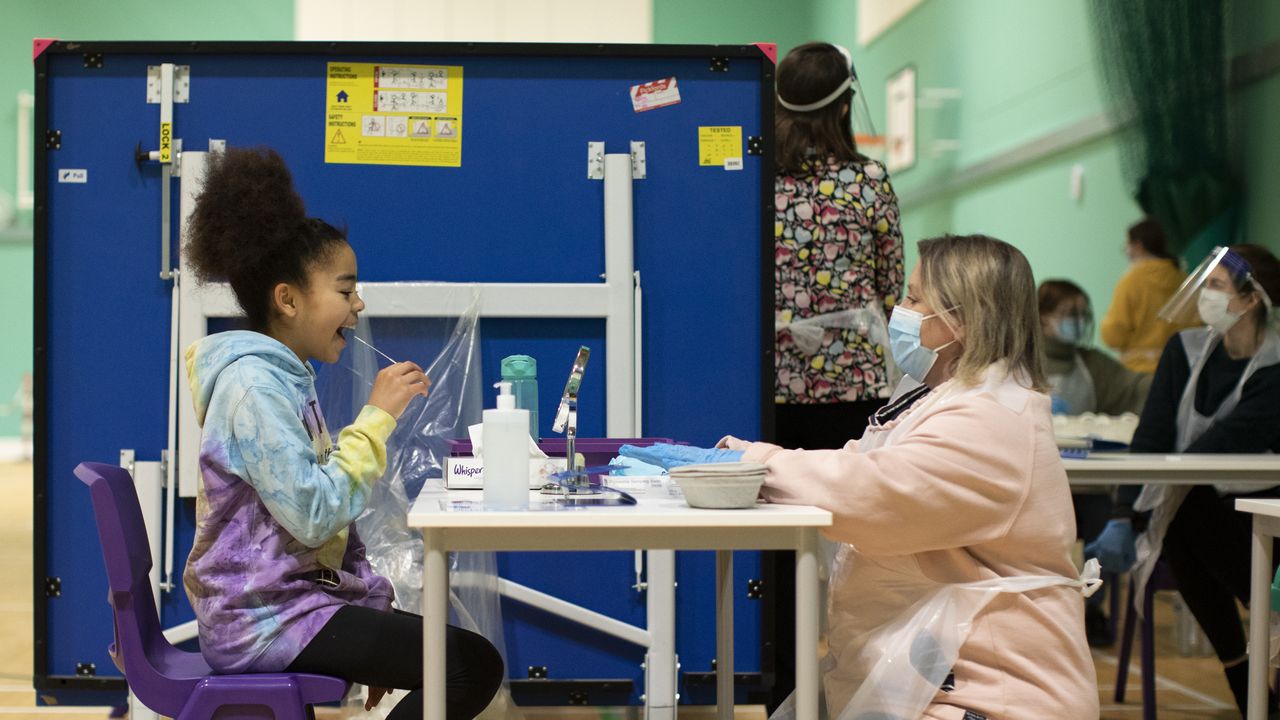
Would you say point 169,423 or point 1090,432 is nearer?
point 169,423

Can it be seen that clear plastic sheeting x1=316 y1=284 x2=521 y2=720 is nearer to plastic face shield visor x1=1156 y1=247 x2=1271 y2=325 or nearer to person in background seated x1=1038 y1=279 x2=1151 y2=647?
plastic face shield visor x1=1156 y1=247 x2=1271 y2=325

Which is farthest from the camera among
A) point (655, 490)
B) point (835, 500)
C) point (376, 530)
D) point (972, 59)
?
point (972, 59)

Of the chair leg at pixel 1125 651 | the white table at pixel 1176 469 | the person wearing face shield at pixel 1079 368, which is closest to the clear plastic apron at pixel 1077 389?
the person wearing face shield at pixel 1079 368

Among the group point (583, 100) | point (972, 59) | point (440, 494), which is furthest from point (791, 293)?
point (972, 59)

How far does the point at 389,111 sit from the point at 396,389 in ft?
3.78

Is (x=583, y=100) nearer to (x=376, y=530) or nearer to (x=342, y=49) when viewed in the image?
(x=342, y=49)

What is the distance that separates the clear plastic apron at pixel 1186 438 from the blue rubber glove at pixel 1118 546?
0.10 meters

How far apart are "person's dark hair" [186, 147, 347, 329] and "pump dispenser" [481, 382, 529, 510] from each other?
54cm

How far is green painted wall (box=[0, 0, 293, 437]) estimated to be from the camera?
24.0 feet

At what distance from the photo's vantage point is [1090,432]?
397cm

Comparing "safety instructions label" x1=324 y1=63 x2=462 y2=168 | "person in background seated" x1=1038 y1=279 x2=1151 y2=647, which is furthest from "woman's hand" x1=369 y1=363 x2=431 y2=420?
"person in background seated" x1=1038 y1=279 x2=1151 y2=647

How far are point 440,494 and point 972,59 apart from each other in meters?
5.56

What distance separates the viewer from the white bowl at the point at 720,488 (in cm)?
156

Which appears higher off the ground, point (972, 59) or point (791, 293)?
point (972, 59)
